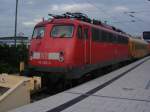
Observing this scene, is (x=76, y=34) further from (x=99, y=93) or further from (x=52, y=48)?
(x=99, y=93)

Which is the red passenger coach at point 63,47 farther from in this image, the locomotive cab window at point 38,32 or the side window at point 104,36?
the side window at point 104,36

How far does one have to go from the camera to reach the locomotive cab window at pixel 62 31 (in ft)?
50.0

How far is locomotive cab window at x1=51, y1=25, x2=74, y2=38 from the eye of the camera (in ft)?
50.0

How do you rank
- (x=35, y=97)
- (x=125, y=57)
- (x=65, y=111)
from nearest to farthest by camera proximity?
(x=65, y=111) → (x=35, y=97) → (x=125, y=57)

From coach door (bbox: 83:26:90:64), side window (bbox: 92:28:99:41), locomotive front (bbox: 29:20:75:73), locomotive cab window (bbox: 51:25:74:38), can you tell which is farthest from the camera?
side window (bbox: 92:28:99:41)

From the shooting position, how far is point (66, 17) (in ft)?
54.7

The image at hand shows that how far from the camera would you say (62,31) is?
50.7 ft

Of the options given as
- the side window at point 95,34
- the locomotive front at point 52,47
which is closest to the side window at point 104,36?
the side window at point 95,34

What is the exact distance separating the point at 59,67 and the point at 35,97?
1.59 meters

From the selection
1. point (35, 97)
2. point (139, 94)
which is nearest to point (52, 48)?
point (35, 97)

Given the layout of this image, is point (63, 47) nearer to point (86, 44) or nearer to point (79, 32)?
point (79, 32)

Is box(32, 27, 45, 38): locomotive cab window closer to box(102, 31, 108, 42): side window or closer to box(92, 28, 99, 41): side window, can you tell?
box(92, 28, 99, 41): side window

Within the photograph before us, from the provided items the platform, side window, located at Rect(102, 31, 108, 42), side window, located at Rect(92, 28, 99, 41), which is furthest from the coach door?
side window, located at Rect(102, 31, 108, 42)

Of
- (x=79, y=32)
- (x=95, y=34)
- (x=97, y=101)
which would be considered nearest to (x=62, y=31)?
(x=79, y=32)
